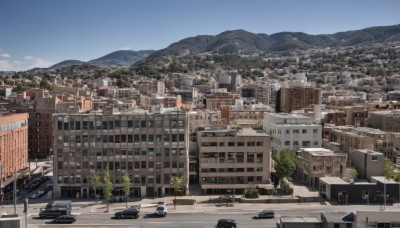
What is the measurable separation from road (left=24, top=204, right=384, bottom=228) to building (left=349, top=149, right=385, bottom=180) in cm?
1532

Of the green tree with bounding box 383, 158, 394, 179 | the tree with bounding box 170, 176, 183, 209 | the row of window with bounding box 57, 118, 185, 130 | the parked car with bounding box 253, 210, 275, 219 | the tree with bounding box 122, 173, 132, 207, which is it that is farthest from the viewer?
the green tree with bounding box 383, 158, 394, 179

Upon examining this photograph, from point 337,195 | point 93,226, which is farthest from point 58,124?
point 337,195

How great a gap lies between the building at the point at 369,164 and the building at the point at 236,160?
17.2 m

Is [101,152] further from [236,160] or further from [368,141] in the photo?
[368,141]

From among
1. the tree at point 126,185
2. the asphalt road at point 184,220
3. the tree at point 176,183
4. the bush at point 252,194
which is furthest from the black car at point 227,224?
the tree at point 126,185

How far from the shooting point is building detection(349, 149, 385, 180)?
8469cm

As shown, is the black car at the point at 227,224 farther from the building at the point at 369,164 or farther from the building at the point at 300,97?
the building at the point at 300,97

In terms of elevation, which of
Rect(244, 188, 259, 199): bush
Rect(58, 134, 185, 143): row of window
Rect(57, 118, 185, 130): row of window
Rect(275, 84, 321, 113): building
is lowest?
Rect(244, 188, 259, 199): bush

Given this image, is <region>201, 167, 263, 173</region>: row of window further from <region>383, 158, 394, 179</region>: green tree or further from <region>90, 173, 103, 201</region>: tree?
<region>383, 158, 394, 179</region>: green tree

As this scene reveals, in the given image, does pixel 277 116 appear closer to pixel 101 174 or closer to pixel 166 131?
pixel 166 131

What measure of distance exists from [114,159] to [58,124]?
31.2 feet

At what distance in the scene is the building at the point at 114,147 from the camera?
253 ft

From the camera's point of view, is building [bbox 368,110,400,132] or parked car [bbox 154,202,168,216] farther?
building [bbox 368,110,400,132]

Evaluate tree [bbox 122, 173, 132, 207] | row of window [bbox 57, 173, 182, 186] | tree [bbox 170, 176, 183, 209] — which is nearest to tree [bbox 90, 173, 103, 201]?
row of window [bbox 57, 173, 182, 186]
